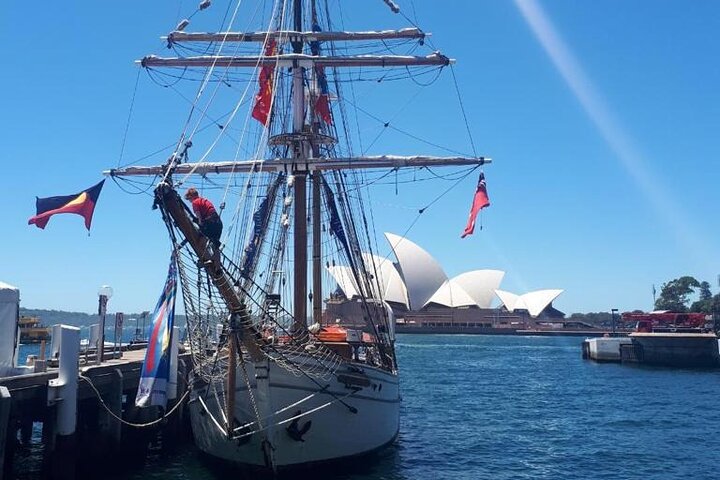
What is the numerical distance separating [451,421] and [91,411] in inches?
570

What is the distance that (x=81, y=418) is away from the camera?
16750 mm

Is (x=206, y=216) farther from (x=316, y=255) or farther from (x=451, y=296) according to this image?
(x=451, y=296)

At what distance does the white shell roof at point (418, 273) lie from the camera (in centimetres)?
10529

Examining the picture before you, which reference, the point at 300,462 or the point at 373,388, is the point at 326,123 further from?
the point at 300,462

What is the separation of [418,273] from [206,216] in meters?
99.3

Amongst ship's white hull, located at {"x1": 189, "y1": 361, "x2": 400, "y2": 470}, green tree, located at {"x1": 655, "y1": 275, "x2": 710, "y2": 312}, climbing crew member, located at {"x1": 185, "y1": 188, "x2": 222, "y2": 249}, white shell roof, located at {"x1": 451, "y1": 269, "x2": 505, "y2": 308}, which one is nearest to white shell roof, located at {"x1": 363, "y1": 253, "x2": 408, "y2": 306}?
white shell roof, located at {"x1": 451, "y1": 269, "x2": 505, "y2": 308}

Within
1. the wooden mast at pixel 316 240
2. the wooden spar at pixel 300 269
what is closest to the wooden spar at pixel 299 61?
the wooden mast at pixel 316 240

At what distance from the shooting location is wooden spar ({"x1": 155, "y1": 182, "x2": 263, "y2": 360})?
12391mm

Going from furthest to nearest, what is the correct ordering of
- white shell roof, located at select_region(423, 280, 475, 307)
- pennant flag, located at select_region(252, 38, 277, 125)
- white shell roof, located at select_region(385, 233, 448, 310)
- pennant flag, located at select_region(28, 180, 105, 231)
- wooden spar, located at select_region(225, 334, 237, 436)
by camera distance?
white shell roof, located at select_region(423, 280, 475, 307) < white shell roof, located at select_region(385, 233, 448, 310) < pennant flag, located at select_region(252, 38, 277, 125) < pennant flag, located at select_region(28, 180, 105, 231) < wooden spar, located at select_region(225, 334, 237, 436)

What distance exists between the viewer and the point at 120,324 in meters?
23.0

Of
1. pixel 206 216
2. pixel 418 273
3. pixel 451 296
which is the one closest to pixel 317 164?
pixel 206 216

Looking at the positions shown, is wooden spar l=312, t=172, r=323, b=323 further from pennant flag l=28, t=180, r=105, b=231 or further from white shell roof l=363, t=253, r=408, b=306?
white shell roof l=363, t=253, r=408, b=306

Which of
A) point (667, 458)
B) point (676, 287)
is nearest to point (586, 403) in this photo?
point (667, 458)

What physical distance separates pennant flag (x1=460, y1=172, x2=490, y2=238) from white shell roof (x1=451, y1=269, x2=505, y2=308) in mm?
104620
